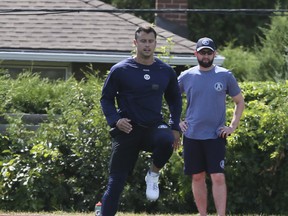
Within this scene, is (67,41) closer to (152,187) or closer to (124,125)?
(152,187)

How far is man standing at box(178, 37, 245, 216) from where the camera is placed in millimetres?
8000

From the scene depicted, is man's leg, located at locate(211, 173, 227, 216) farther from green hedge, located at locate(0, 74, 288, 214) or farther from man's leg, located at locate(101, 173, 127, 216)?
green hedge, located at locate(0, 74, 288, 214)

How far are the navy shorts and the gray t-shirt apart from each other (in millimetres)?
69

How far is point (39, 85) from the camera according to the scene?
11969 mm

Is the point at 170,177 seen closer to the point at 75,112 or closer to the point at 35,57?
the point at 75,112

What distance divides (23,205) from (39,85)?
2.07m

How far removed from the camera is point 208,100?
8.02 meters

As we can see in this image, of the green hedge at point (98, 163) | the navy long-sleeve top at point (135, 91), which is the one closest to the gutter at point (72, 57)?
the green hedge at point (98, 163)

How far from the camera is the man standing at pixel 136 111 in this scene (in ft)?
23.6

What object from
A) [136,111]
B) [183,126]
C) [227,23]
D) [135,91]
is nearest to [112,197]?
[136,111]

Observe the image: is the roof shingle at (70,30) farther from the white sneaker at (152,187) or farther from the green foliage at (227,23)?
the green foliage at (227,23)

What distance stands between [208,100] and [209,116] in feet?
0.53

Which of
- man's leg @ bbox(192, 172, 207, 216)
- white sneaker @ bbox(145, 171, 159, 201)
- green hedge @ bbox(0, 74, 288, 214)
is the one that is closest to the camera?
white sneaker @ bbox(145, 171, 159, 201)

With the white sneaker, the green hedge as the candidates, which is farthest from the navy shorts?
the green hedge
